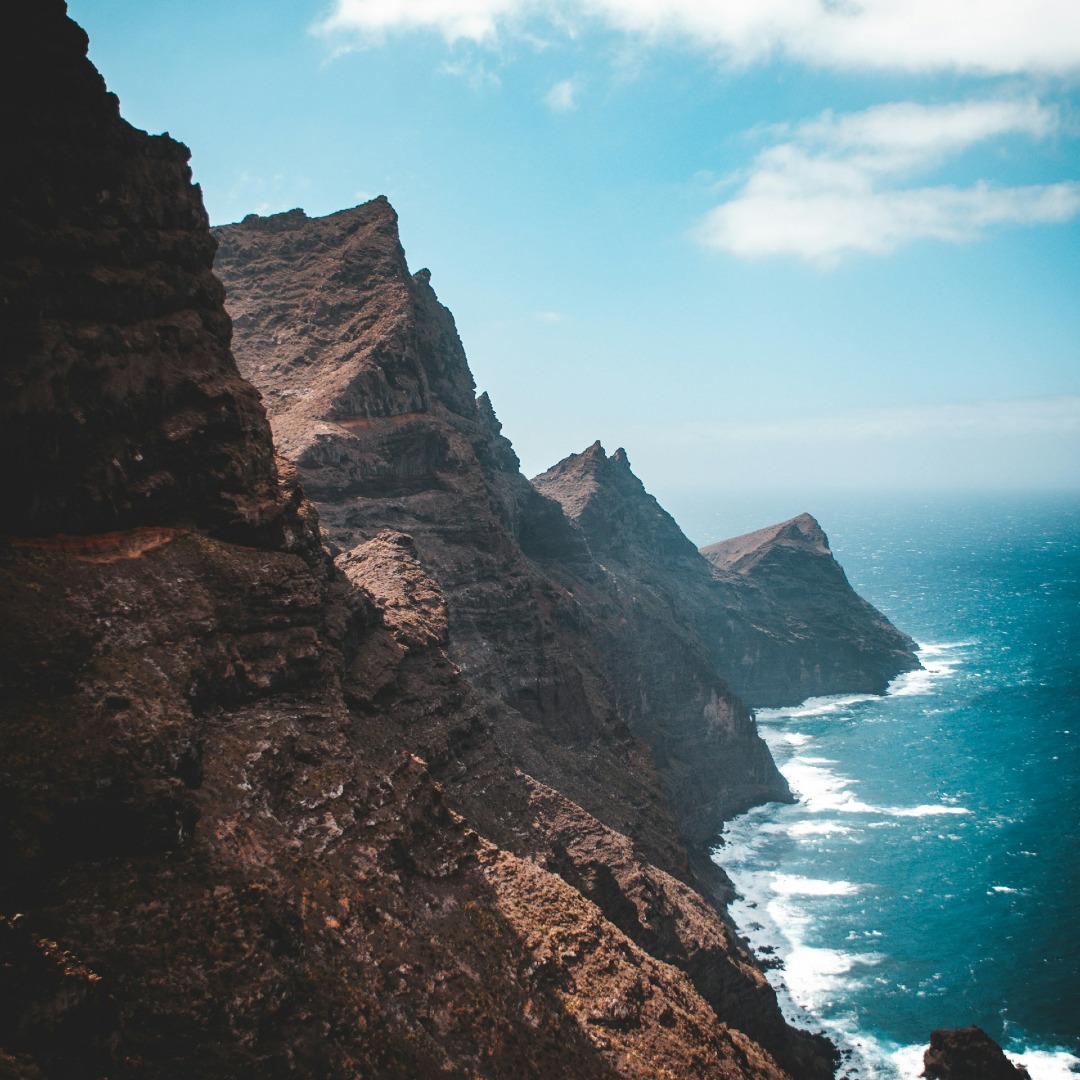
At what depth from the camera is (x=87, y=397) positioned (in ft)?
86.3

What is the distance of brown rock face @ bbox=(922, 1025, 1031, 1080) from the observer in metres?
A: 49.1

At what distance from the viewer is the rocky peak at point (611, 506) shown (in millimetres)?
149125

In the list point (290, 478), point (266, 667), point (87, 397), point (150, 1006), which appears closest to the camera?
point (150, 1006)

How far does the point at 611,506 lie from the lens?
511 ft

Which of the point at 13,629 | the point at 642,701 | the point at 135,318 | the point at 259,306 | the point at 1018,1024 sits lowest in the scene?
the point at 1018,1024

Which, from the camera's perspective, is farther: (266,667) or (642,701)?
(642,701)

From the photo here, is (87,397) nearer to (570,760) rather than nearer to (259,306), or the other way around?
(570,760)

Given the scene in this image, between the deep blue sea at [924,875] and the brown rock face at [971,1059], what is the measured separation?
41.0 ft

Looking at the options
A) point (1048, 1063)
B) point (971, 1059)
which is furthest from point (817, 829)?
point (971, 1059)

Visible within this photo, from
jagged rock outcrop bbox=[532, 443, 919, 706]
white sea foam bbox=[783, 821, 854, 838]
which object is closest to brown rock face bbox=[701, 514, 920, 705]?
jagged rock outcrop bbox=[532, 443, 919, 706]

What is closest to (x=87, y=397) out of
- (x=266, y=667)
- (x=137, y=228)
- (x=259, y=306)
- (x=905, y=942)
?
(x=137, y=228)

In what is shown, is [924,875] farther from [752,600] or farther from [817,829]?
[752,600]

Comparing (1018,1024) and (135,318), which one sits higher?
(135,318)

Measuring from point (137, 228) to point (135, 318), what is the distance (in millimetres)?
3794
